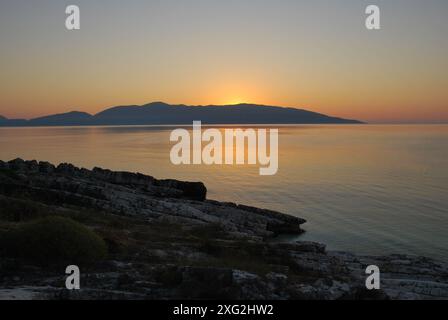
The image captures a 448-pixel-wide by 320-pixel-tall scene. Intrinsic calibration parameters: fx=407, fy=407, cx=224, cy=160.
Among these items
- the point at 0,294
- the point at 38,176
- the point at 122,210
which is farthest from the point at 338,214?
the point at 0,294

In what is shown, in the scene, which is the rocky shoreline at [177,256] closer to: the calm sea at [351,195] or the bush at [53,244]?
the bush at [53,244]

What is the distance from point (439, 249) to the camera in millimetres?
36375

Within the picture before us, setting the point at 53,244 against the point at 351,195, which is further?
the point at 351,195

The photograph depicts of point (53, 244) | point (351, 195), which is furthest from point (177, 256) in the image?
point (351, 195)

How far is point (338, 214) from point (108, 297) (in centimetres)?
4102

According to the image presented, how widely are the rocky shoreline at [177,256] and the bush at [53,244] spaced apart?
0.62 meters

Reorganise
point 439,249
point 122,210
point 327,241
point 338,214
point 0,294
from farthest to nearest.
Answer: point 338,214 → point 327,241 → point 439,249 → point 122,210 → point 0,294

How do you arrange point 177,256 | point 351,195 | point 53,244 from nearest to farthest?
point 53,244
point 177,256
point 351,195

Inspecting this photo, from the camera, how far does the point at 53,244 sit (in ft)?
55.7

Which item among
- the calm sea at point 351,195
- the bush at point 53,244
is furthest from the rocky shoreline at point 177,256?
the calm sea at point 351,195

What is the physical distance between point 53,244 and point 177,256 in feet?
20.2

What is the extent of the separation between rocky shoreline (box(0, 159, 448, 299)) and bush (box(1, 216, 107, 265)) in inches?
24.4

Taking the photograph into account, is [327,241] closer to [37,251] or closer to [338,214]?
[338,214]

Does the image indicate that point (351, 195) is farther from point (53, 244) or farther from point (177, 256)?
point (53, 244)
